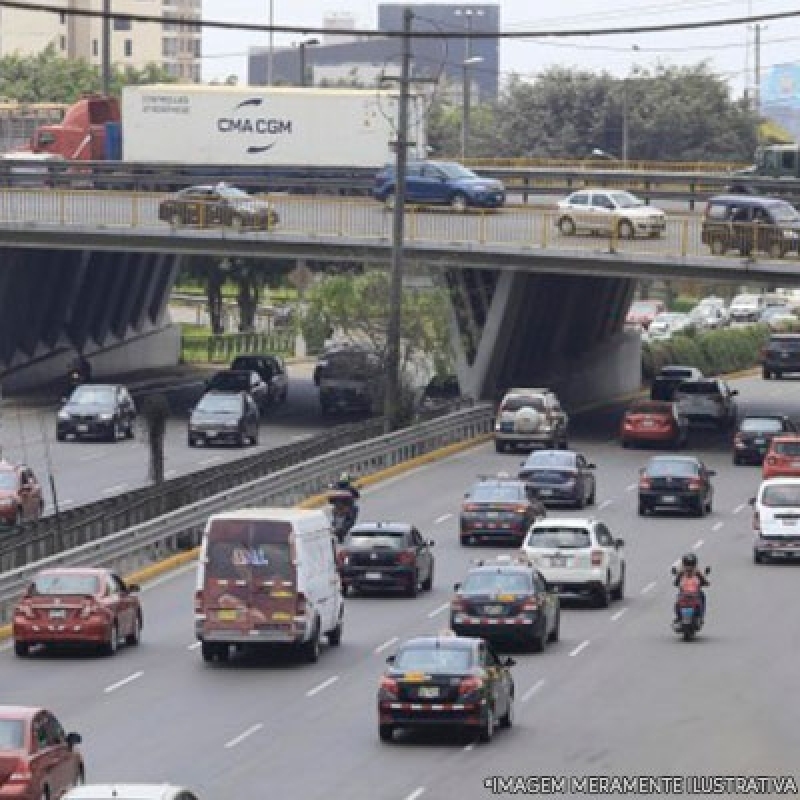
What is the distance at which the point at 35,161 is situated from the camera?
10012 centimetres

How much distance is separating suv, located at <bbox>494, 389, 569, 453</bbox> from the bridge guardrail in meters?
1.54

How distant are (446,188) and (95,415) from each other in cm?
1568

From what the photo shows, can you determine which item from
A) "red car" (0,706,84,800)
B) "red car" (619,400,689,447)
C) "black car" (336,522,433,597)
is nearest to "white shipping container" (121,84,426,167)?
"red car" (619,400,689,447)

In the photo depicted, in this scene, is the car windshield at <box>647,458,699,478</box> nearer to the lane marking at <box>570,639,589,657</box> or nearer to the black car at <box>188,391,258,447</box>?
the black car at <box>188,391,258,447</box>

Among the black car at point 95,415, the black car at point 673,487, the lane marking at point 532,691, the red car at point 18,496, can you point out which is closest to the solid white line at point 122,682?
the lane marking at point 532,691

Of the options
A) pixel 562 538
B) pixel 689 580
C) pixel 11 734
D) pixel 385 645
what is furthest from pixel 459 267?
pixel 11 734

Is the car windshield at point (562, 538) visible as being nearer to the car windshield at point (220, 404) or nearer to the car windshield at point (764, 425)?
the car windshield at point (764, 425)

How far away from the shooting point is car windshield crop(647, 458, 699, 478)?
62469mm

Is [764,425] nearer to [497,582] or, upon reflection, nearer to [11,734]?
[497,582]

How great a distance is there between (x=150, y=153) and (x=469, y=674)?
7148 cm

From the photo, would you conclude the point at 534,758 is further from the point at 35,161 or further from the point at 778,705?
the point at 35,161

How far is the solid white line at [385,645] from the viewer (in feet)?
138

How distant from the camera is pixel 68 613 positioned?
134ft

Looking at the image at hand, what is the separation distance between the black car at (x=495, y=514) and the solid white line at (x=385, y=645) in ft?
42.9
